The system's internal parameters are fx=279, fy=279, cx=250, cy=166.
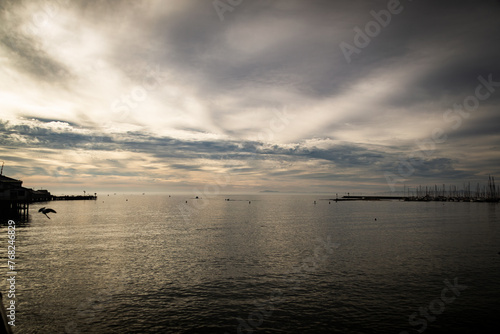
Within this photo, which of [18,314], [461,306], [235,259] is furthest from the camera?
[235,259]

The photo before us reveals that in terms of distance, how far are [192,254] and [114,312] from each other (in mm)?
20801

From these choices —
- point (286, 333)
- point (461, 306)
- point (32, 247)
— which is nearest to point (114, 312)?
point (286, 333)

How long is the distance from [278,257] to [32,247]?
135 feet

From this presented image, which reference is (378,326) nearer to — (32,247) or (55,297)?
(55,297)

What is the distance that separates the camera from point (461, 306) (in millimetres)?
24750

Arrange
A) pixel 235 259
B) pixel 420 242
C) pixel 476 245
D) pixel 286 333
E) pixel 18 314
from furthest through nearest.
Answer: pixel 420 242, pixel 476 245, pixel 235 259, pixel 18 314, pixel 286 333

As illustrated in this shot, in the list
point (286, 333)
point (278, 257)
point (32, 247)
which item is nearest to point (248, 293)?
point (286, 333)

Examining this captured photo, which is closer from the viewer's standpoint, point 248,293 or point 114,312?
point 114,312

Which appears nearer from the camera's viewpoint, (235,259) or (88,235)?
(235,259)

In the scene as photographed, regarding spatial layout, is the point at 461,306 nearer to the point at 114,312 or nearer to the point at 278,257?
the point at 278,257

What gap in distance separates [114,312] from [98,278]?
10.2 meters

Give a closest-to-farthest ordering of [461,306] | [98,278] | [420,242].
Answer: [461,306]
[98,278]
[420,242]

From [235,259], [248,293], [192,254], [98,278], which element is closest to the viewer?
[248,293]

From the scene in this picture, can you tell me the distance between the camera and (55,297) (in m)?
26.1
